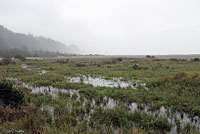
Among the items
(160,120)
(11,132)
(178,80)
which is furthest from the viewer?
(178,80)

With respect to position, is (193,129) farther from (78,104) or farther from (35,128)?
(35,128)

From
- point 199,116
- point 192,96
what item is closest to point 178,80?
point 192,96

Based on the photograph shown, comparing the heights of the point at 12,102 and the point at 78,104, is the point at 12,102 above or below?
above

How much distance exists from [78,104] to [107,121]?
8.32 feet

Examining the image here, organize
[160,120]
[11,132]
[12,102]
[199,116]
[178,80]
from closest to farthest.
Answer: [11,132]
[160,120]
[199,116]
[12,102]
[178,80]

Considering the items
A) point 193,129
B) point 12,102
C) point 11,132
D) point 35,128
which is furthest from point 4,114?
point 193,129

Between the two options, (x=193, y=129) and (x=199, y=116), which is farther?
(x=199, y=116)

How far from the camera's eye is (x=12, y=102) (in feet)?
19.9

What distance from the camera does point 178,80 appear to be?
10617 mm

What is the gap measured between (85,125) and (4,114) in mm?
3910

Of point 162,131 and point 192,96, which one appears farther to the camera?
point 192,96

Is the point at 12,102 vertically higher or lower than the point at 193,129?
higher

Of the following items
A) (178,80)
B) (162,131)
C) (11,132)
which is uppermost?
(178,80)

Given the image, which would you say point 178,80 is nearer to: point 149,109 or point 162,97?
point 162,97
